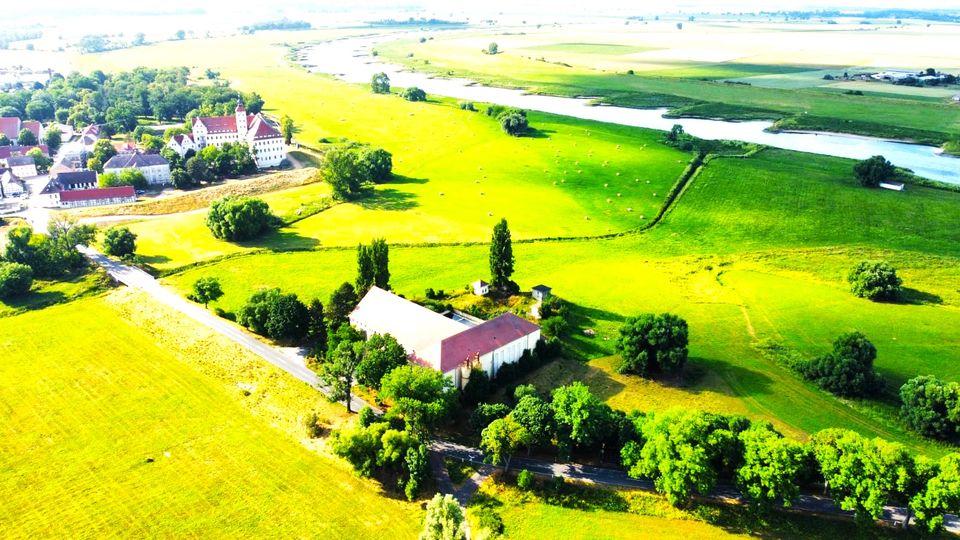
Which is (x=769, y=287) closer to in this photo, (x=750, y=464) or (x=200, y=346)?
(x=750, y=464)

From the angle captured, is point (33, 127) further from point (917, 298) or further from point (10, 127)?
point (917, 298)

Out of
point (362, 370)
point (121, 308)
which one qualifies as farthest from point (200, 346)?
point (362, 370)

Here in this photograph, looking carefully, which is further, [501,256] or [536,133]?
[536,133]

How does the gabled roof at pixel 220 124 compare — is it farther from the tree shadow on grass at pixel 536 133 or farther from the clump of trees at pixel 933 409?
the clump of trees at pixel 933 409

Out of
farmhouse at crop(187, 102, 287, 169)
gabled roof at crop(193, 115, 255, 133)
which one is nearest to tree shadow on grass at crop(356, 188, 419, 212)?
farmhouse at crop(187, 102, 287, 169)

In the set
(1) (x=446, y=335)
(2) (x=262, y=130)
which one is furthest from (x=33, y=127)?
(1) (x=446, y=335)

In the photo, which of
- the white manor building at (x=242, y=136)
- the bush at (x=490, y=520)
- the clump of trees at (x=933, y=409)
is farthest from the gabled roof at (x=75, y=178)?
the clump of trees at (x=933, y=409)
